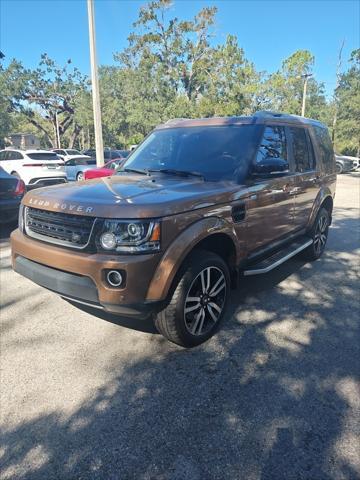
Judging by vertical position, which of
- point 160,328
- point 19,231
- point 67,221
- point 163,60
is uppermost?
point 163,60

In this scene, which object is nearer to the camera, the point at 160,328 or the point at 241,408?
the point at 241,408

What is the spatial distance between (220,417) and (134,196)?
170cm

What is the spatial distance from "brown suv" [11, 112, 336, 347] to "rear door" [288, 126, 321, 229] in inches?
1.2

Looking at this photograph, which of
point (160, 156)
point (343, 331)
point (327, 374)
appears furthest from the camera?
point (160, 156)

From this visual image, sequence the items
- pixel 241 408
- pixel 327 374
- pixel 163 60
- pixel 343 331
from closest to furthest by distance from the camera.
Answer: pixel 241 408 → pixel 327 374 → pixel 343 331 → pixel 163 60

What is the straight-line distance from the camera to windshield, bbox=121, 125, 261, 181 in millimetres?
3681

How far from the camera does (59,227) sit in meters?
2.99

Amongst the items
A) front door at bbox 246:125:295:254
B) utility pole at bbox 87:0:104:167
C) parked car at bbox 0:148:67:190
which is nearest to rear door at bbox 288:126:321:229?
front door at bbox 246:125:295:254

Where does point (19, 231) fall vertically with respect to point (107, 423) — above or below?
above

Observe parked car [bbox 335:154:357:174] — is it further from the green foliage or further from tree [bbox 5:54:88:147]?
tree [bbox 5:54:88:147]

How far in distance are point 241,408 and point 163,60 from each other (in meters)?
34.0

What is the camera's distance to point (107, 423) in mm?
2373

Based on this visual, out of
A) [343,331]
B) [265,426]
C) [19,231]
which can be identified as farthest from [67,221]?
[343,331]

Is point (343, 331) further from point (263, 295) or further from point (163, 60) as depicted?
point (163, 60)
